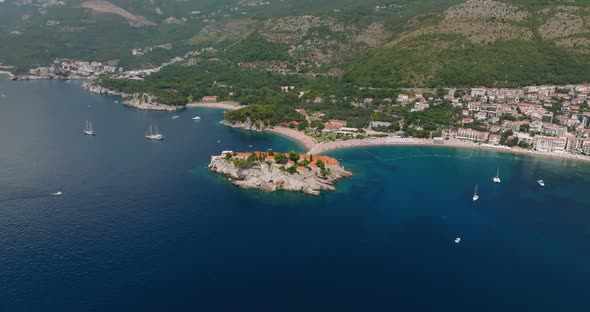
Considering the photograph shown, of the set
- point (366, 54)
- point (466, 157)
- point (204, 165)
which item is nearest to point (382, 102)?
point (466, 157)

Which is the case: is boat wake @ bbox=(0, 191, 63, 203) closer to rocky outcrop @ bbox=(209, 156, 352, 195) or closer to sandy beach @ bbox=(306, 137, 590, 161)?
rocky outcrop @ bbox=(209, 156, 352, 195)

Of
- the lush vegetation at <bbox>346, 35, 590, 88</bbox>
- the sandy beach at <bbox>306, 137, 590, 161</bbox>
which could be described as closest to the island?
the sandy beach at <bbox>306, 137, 590, 161</bbox>

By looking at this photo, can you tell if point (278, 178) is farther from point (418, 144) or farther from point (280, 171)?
point (418, 144)

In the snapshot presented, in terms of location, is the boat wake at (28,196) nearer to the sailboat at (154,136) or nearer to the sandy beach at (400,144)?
the sailboat at (154,136)

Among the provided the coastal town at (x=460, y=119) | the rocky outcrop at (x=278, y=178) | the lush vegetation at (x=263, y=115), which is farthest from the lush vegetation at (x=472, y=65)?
the rocky outcrop at (x=278, y=178)

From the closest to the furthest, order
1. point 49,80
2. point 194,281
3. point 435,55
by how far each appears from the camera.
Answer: point 194,281, point 435,55, point 49,80

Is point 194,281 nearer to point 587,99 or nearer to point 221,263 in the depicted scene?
point 221,263
